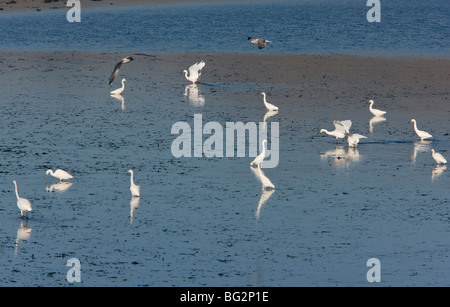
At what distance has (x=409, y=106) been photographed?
30656 millimetres

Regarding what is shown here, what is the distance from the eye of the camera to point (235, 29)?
196 feet

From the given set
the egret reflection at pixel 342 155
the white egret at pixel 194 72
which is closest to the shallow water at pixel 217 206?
the egret reflection at pixel 342 155

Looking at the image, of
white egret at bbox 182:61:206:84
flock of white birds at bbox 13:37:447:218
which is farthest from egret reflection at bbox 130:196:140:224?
white egret at bbox 182:61:206:84

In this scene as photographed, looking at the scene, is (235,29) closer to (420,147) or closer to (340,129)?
(340,129)

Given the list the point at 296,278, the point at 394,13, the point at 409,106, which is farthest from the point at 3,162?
the point at 394,13

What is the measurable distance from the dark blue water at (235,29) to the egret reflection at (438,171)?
26294 millimetres

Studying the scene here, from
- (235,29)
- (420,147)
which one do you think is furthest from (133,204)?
(235,29)

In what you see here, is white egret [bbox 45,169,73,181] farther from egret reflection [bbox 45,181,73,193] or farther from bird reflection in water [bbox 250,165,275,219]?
bird reflection in water [bbox 250,165,275,219]

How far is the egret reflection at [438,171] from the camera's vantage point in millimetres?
20438

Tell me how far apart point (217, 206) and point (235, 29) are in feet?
142

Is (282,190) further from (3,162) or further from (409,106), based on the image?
(409,106)

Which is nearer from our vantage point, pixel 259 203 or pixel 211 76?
pixel 259 203
